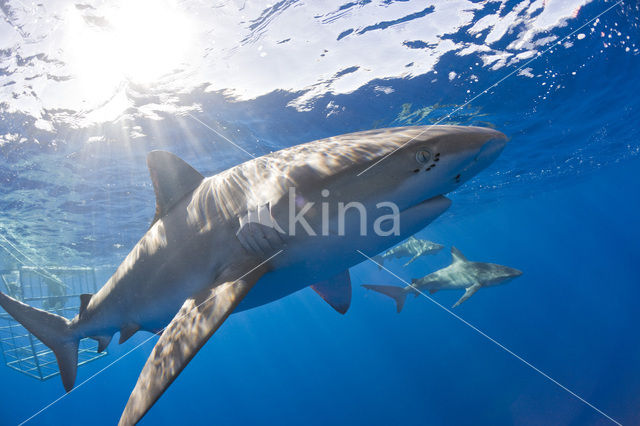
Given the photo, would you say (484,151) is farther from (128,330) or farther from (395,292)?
(395,292)

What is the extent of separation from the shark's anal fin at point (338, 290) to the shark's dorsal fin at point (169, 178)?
1984 millimetres

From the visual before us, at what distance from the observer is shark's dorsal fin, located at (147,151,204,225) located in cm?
343

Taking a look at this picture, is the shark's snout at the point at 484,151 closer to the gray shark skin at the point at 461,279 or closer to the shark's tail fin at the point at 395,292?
the shark's tail fin at the point at 395,292

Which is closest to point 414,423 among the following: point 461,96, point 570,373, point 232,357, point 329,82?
point 570,373

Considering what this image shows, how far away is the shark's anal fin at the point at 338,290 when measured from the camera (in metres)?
4.03

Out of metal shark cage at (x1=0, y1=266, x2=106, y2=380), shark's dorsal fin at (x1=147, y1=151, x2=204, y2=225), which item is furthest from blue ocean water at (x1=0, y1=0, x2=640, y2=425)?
shark's dorsal fin at (x1=147, y1=151, x2=204, y2=225)

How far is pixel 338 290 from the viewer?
13.4 feet

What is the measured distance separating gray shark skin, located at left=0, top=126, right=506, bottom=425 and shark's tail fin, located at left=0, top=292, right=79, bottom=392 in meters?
1.30

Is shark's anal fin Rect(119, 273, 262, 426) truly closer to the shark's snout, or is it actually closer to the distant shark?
the shark's snout

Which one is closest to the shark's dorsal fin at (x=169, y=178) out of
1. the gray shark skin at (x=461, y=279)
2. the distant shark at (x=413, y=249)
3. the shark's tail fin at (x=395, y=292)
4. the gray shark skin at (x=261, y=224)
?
the gray shark skin at (x=261, y=224)

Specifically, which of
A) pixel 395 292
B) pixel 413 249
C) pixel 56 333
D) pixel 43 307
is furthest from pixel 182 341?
pixel 43 307

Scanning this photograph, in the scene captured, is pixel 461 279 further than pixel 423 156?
Yes

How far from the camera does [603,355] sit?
85.2 ft

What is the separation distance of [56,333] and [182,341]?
12.7 feet
